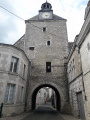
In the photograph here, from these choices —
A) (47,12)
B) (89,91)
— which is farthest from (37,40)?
(89,91)

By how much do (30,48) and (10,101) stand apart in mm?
7503

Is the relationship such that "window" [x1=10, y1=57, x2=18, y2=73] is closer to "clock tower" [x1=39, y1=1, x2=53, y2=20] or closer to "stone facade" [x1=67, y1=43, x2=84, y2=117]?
"stone facade" [x1=67, y1=43, x2=84, y2=117]

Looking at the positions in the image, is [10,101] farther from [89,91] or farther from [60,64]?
[60,64]

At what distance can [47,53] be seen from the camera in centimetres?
1332

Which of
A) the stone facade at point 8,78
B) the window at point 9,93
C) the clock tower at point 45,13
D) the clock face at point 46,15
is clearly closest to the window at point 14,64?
the stone facade at point 8,78

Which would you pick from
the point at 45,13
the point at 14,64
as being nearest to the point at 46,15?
the point at 45,13

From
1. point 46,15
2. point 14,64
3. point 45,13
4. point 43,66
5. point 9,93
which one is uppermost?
point 45,13

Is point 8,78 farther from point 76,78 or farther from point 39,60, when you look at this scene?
point 39,60

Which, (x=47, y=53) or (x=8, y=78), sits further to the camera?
(x=47, y=53)

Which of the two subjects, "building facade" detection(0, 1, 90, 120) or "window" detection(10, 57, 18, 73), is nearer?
"building facade" detection(0, 1, 90, 120)

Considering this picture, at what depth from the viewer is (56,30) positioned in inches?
571

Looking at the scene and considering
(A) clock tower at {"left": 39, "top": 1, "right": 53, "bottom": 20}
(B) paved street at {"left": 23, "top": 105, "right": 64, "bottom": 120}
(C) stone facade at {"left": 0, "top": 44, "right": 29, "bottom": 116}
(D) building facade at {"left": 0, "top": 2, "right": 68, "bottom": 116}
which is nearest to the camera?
(C) stone facade at {"left": 0, "top": 44, "right": 29, "bottom": 116}

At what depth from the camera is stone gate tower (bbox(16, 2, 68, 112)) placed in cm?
1180

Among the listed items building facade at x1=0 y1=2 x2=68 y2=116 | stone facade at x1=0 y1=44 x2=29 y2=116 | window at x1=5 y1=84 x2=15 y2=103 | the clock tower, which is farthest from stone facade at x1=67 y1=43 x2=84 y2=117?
the clock tower
